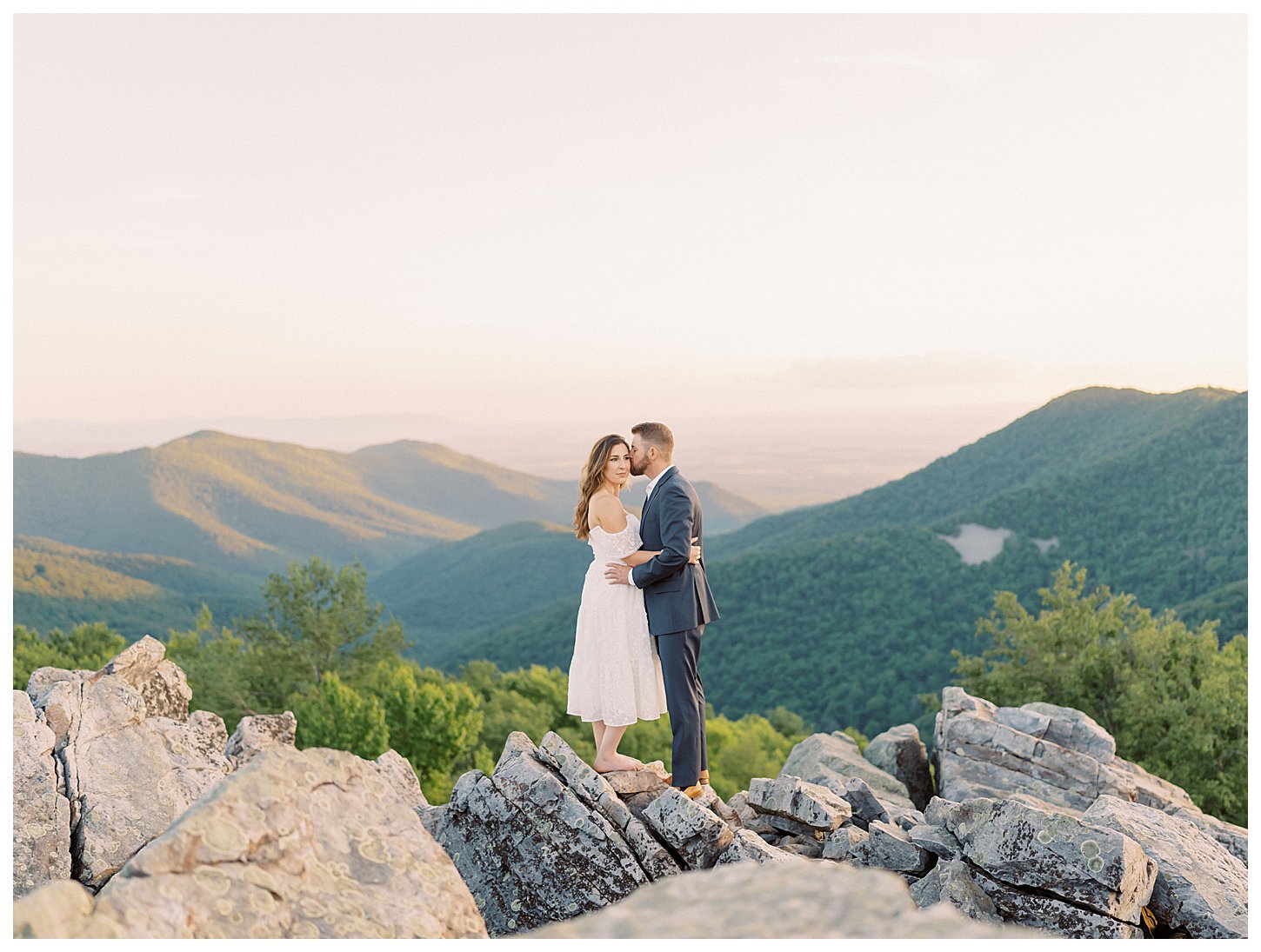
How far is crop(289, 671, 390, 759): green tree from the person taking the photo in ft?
98.2

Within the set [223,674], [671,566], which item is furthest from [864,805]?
[223,674]

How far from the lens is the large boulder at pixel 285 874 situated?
3.90 meters

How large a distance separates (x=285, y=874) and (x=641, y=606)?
548 centimetres

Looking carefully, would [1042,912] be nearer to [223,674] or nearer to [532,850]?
[532,850]

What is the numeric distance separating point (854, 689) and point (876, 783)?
141ft

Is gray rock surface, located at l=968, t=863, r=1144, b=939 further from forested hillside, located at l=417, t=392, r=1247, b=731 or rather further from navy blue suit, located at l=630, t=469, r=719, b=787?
forested hillside, located at l=417, t=392, r=1247, b=731

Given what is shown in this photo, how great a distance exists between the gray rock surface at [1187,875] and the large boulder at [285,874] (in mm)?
6925

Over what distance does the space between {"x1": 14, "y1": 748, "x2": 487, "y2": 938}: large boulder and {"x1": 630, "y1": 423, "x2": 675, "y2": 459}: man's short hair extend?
16.3ft

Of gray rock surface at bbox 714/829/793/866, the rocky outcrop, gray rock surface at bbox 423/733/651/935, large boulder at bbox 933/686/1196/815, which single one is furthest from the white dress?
large boulder at bbox 933/686/1196/815

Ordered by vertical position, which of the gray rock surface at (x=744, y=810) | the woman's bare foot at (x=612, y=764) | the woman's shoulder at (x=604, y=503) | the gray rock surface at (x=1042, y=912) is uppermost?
the woman's shoulder at (x=604, y=503)

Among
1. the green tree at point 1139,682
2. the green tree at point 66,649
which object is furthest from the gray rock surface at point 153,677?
the green tree at point 66,649

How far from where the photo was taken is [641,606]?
31.7 ft

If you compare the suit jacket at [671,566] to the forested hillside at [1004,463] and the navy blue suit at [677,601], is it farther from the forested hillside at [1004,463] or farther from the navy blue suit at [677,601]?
the forested hillside at [1004,463]

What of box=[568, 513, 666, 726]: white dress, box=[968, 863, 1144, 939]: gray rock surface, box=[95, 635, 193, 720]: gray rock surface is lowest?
box=[968, 863, 1144, 939]: gray rock surface
